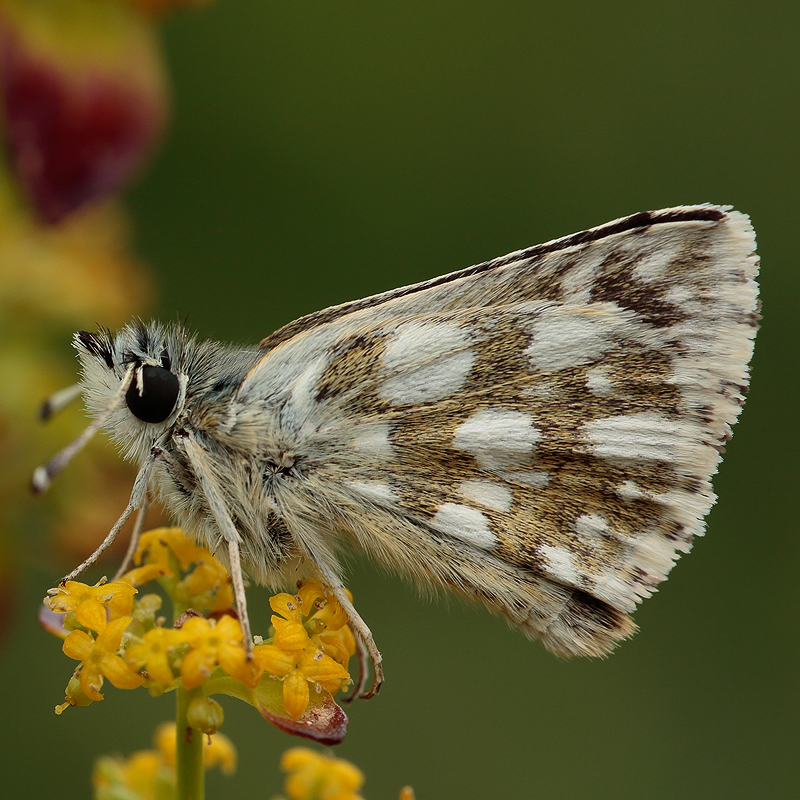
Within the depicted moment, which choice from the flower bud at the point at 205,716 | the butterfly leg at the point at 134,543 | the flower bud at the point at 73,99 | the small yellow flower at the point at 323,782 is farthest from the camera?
the flower bud at the point at 73,99

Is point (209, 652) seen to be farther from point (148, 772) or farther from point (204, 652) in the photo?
point (148, 772)

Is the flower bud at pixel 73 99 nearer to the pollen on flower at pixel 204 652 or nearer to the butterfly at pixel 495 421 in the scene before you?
the butterfly at pixel 495 421

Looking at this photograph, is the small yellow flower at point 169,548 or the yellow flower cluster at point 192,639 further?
the small yellow flower at point 169,548

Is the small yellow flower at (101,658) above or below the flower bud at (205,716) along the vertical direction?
above

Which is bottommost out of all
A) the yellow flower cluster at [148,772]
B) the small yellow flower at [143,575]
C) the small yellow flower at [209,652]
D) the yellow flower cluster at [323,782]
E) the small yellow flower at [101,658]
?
the yellow flower cluster at [148,772]

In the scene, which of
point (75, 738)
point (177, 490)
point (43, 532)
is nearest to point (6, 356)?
point (43, 532)

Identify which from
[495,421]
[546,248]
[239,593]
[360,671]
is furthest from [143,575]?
[546,248]

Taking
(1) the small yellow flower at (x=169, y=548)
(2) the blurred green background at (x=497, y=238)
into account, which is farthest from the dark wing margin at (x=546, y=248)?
(2) the blurred green background at (x=497, y=238)
